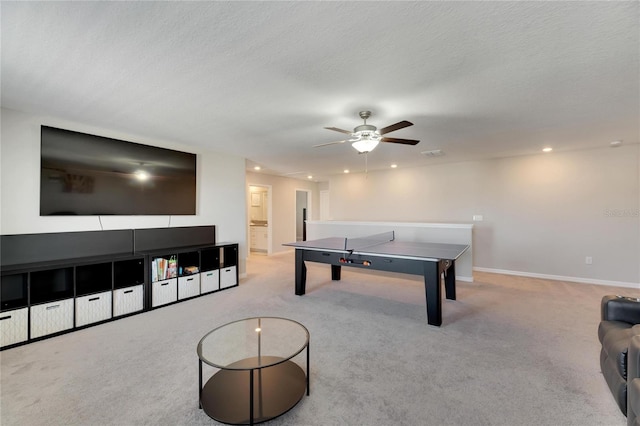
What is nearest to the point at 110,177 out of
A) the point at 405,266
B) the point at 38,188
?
the point at 38,188

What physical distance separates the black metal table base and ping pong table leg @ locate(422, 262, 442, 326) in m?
1.66

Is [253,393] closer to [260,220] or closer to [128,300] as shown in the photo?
[128,300]

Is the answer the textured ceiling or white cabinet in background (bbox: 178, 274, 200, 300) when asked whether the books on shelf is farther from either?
the textured ceiling

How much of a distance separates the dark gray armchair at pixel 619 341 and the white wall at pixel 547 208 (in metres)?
3.49

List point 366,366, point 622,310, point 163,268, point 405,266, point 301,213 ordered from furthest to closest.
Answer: point 301,213 < point 163,268 < point 405,266 < point 366,366 < point 622,310

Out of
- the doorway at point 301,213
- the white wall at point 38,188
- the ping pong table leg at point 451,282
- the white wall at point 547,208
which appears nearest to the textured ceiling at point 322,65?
the white wall at point 38,188

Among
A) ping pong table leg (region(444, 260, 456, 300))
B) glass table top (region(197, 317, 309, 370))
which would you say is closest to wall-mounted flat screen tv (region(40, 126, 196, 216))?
glass table top (region(197, 317, 309, 370))

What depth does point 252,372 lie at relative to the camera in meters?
1.50

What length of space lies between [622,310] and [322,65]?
2.81 m

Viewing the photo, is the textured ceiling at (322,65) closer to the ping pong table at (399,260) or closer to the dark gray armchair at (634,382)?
the ping pong table at (399,260)

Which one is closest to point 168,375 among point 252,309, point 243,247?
point 252,309

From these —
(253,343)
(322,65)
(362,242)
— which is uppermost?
(322,65)

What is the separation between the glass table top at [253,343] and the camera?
176cm

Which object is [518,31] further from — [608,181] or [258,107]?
[608,181]
